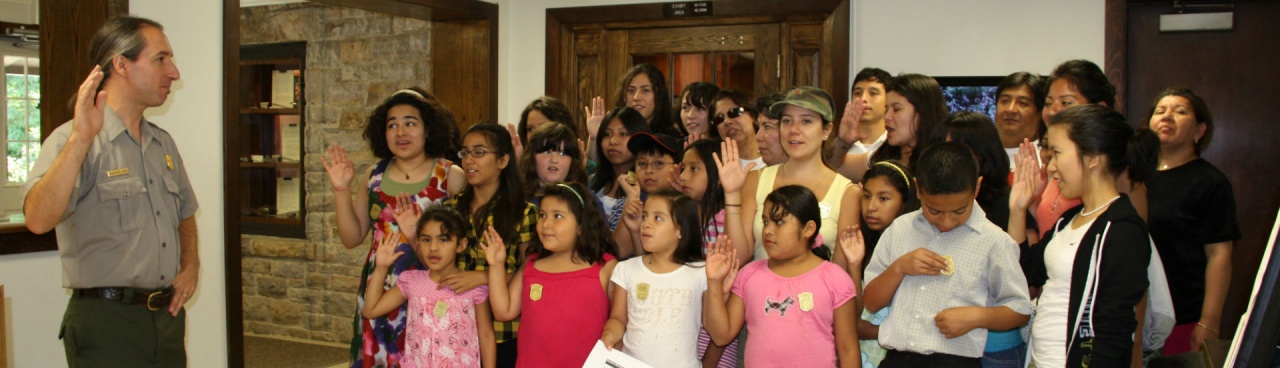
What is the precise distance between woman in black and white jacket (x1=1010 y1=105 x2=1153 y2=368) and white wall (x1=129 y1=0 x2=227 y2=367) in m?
3.13

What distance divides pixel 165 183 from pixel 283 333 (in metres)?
3.37

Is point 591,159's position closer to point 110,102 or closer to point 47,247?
point 110,102

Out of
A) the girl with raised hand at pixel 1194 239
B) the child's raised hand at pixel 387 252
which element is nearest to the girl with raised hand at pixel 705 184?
the child's raised hand at pixel 387 252

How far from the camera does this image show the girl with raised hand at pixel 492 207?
3025 mm

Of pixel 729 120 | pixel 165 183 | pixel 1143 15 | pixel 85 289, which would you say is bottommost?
pixel 85 289

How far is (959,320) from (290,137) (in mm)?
4772

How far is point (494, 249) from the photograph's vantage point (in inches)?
113

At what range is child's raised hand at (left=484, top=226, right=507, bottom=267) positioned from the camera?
2.86m

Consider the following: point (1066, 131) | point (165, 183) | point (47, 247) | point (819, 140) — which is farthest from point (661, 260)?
point (47, 247)

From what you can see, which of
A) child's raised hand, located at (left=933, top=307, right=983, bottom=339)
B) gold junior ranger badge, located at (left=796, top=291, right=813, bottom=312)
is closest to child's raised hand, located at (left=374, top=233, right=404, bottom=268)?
gold junior ranger badge, located at (left=796, top=291, right=813, bottom=312)

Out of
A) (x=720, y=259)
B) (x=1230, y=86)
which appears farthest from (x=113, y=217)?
(x=1230, y=86)

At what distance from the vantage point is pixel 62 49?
334 centimetres

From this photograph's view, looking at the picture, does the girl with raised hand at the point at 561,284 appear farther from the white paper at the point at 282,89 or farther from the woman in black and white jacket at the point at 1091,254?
the white paper at the point at 282,89

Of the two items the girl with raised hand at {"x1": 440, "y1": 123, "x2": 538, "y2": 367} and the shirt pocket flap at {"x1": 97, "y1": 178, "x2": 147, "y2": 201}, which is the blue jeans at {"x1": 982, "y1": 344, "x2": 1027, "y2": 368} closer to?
the girl with raised hand at {"x1": 440, "y1": 123, "x2": 538, "y2": 367}
